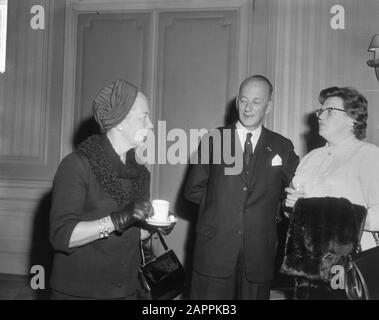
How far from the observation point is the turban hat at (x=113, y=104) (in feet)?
5.66

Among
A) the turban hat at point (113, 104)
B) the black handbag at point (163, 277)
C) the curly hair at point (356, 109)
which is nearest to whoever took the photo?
the turban hat at point (113, 104)

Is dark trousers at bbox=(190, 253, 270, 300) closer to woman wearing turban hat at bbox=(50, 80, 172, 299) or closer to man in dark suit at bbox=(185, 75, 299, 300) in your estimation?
man in dark suit at bbox=(185, 75, 299, 300)

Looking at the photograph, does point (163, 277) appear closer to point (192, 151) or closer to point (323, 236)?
point (323, 236)

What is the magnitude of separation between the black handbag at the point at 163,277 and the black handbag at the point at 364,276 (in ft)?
2.63

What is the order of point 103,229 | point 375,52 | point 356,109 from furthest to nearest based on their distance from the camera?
1. point 375,52
2. point 356,109
3. point 103,229

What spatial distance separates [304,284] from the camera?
6.81 feet

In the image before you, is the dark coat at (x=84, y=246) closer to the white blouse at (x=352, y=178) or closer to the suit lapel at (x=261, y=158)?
the suit lapel at (x=261, y=158)

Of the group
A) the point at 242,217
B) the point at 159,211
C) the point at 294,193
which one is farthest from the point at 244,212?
the point at 159,211

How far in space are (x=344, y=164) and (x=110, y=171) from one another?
1163mm

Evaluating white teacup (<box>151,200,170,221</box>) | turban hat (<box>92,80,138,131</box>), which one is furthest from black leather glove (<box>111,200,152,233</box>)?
turban hat (<box>92,80,138,131</box>)

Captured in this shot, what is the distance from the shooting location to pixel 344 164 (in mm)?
2115

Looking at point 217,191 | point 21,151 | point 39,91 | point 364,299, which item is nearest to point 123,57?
point 39,91

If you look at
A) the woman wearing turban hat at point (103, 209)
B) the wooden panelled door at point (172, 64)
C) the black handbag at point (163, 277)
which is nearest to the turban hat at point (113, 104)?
the woman wearing turban hat at point (103, 209)

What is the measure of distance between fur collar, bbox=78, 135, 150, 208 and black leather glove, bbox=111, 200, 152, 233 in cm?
9
